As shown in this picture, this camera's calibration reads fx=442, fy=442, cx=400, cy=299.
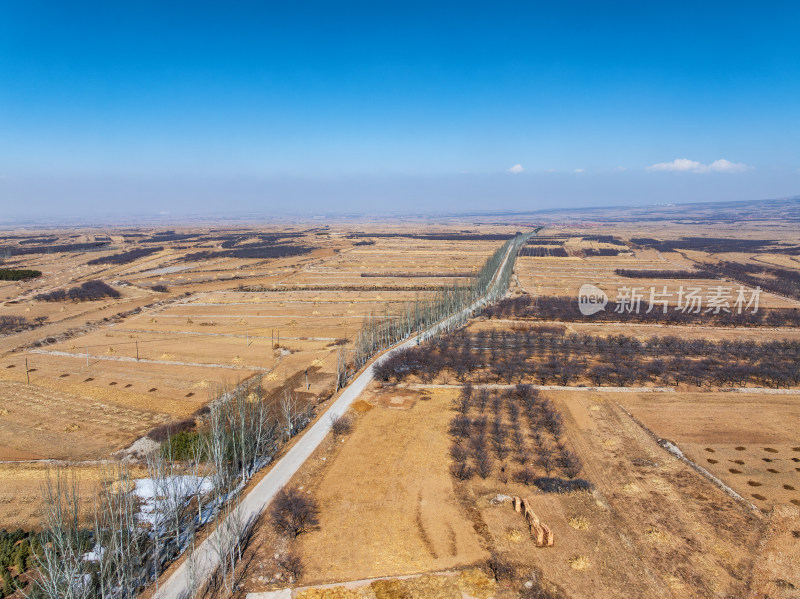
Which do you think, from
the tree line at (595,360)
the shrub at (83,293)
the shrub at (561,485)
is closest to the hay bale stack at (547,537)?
the shrub at (561,485)

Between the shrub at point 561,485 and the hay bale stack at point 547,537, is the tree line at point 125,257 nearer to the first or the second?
the shrub at point 561,485

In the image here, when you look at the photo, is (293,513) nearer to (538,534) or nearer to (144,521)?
(144,521)

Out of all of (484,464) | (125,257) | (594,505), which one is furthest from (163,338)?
(125,257)

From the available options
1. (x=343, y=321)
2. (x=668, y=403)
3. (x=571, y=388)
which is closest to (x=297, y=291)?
(x=343, y=321)

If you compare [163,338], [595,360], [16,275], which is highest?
[16,275]

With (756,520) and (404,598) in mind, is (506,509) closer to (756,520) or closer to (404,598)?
(404,598)

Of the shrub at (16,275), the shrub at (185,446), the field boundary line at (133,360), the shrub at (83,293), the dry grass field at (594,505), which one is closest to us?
the dry grass field at (594,505)

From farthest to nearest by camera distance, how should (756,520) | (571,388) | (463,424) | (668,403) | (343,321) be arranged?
(343,321) → (571,388) → (668,403) → (463,424) → (756,520)
